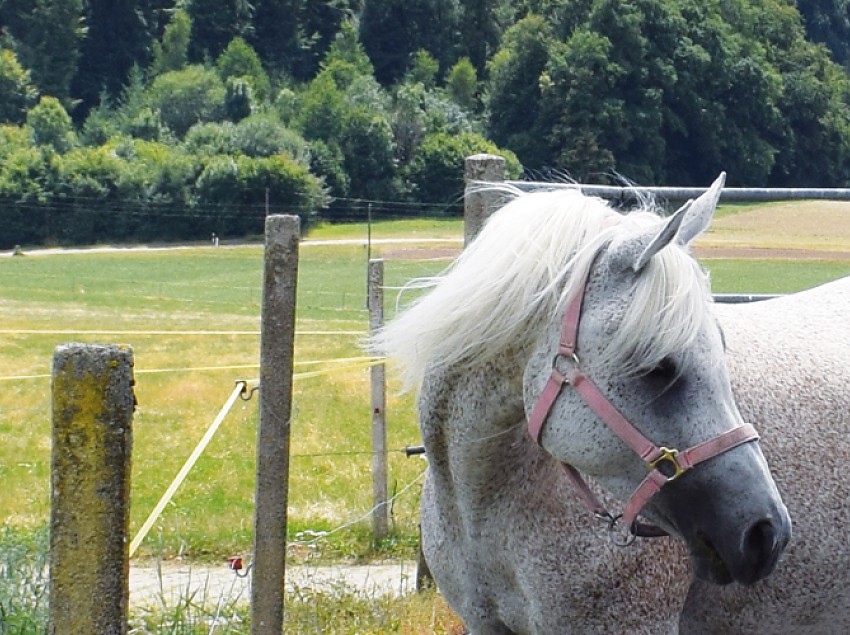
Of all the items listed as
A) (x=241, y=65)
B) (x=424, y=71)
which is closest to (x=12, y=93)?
(x=241, y=65)

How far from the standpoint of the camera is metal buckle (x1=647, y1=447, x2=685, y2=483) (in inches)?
108

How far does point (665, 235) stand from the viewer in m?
2.73

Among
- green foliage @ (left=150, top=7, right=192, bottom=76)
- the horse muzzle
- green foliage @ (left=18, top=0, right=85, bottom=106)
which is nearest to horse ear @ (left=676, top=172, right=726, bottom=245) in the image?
the horse muzzle

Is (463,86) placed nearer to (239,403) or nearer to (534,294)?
(239,403)

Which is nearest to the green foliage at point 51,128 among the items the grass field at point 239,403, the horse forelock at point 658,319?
the grass field at point 239,403

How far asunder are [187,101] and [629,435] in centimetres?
7875

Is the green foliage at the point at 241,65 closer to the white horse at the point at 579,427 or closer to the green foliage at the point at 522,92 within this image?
the green foliage at the point at 522,92

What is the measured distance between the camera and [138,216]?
5125 cm

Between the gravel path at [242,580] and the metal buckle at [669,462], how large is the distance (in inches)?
117

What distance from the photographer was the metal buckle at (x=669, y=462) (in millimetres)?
2736

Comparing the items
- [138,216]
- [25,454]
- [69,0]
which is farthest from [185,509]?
[69,0]

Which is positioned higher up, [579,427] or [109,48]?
[109,48]

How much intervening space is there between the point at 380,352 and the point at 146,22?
103 meters

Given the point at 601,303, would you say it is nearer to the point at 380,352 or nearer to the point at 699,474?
the point at 699,474
